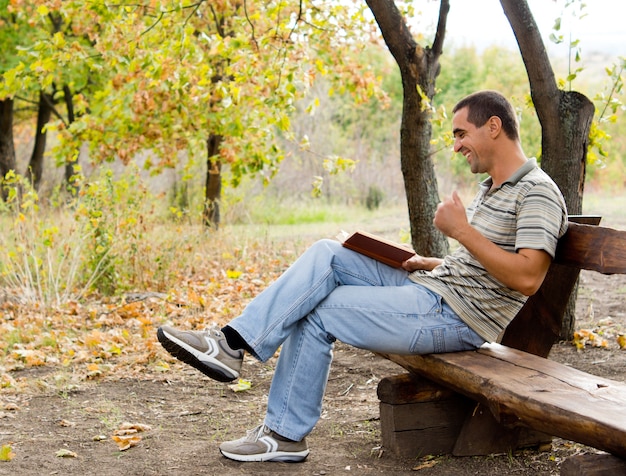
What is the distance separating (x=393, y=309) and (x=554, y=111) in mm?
2237

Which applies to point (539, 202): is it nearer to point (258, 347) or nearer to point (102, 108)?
point (258, 347)

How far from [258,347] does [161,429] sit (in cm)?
111

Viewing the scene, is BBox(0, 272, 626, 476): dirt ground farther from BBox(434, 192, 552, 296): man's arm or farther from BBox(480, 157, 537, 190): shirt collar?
BBox(480, 157, 537, 190): shirt collar

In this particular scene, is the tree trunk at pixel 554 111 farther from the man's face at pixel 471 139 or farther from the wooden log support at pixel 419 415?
the wooden log support at pixel 419 415

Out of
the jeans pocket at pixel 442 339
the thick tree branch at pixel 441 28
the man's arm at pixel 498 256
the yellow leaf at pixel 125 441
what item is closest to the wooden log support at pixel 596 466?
the man's arm at pixel 498 256

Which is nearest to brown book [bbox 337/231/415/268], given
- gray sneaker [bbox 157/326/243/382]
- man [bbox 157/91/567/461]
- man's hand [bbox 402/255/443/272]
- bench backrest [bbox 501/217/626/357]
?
man's hand [bbox 402/255/443/272]

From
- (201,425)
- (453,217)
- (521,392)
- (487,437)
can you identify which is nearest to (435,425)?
(487,437)

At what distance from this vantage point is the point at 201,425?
432 centimetres

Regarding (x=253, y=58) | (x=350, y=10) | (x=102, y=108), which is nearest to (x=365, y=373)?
(x=253, y=58)

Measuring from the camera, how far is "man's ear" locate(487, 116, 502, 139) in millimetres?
3371

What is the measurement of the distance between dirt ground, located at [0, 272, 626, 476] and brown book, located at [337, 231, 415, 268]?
0.87 meters

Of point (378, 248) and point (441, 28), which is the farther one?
point (441, 28)

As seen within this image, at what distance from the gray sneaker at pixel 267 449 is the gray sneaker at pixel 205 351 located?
32 centimetres

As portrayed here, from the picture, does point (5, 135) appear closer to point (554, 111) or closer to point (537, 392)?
point (554, 111)
